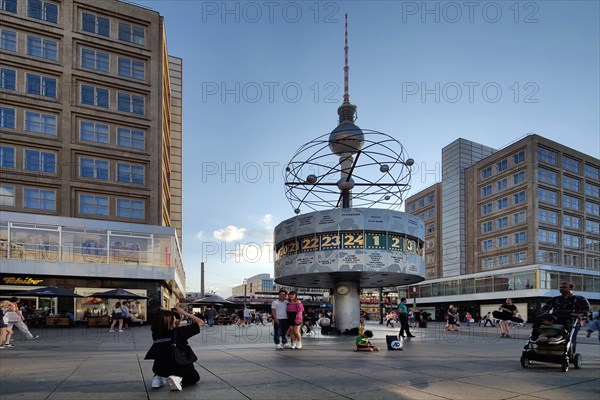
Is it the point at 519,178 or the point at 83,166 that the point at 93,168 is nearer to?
the point at 83,166

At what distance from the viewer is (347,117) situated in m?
29.7

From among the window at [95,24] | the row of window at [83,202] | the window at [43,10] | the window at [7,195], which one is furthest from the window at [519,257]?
the window at [43,10]

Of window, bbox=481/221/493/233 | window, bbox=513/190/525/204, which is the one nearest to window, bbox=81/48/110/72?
window, bbox=513/190/525/204

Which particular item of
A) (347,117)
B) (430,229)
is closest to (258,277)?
(430,229)

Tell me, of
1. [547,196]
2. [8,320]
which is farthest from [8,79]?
[547,196]

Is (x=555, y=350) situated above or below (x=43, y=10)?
below

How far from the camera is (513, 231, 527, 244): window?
6906 centimetres

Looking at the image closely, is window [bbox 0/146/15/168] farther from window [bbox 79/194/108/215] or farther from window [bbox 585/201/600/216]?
window [bbox 585/201/600/216]

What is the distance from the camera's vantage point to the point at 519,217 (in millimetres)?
70625

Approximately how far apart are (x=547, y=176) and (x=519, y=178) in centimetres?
380

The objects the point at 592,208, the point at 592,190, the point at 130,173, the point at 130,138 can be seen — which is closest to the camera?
the point at 130,173

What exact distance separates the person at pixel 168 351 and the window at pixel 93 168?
116 ft

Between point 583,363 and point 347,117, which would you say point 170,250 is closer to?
point 347,117

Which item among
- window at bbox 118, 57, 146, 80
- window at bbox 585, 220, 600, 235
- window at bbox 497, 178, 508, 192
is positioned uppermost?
window at bbox 118, 57, 146, 80
